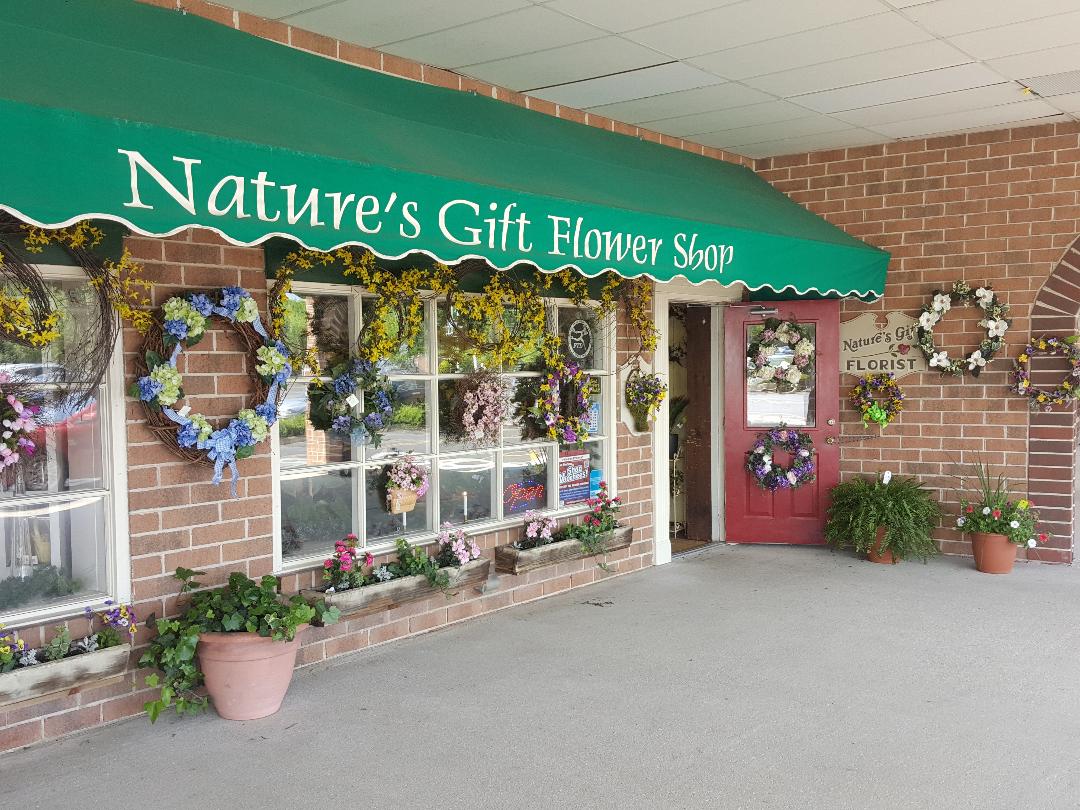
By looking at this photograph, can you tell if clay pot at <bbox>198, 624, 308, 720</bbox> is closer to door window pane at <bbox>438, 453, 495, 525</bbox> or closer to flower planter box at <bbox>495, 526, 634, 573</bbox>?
door window pane at <bbox>438, 453, 495, 525</bbox>

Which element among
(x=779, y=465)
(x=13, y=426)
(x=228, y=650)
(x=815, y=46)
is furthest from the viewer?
(x=779, y=465)

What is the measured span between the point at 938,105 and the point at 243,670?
20.9 ft

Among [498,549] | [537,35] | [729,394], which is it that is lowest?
[498,549]

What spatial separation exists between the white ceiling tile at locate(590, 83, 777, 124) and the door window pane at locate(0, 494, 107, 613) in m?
4.72

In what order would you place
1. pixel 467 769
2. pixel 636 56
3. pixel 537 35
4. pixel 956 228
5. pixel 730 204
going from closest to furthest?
pixel 467 769, pixel 537 35, pixel 636 56, pixel 730 204, pixel 956 228

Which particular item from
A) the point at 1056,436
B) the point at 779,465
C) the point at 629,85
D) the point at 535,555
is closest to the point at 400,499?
the point at 535,555

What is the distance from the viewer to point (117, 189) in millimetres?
3506

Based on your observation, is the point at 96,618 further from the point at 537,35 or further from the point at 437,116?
the point at 537,35

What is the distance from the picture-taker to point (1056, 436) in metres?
8.13

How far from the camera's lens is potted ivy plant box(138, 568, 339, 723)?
4.63 m

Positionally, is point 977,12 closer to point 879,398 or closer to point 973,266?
point 973,266

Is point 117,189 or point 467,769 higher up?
point 117,189

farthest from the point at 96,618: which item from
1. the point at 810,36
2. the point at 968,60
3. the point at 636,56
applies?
the point at 968,60

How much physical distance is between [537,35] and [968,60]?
2.88m
